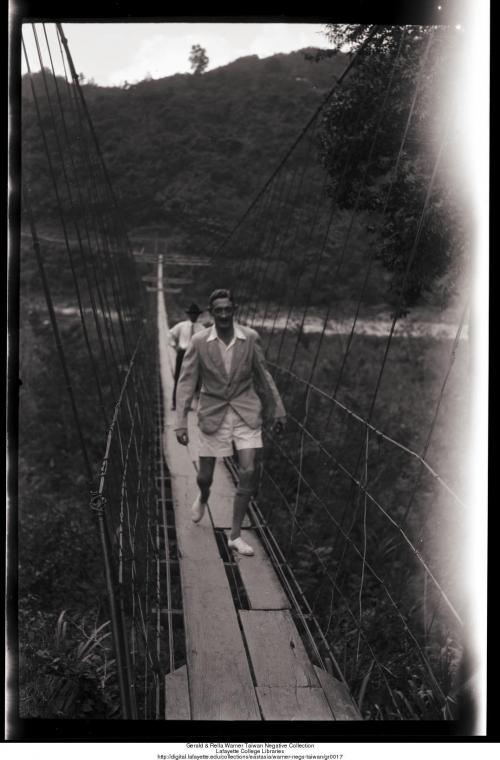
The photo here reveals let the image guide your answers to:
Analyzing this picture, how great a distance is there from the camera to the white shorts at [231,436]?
2.93 metres

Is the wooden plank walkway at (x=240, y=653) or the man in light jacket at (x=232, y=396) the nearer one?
the wooden plank walkway at (x=240, y=653)

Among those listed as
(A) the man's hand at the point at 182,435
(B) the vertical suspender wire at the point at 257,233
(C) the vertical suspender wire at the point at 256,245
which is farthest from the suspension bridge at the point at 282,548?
(C) the vertical suspender wire at the point at 256,245

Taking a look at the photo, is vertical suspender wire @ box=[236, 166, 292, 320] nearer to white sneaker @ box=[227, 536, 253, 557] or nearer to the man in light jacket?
the man in light jacket

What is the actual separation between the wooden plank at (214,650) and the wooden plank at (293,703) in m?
0.03

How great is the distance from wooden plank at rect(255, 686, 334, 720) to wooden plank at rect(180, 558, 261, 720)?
33 mm

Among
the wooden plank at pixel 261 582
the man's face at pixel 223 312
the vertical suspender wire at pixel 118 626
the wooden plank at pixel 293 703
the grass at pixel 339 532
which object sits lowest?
the grass at pixel 339 532

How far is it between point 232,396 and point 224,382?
6 cm

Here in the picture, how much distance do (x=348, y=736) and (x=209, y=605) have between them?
1.04 meters

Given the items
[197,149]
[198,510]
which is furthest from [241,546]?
[197,149]

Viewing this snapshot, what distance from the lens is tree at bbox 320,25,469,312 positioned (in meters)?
4.22

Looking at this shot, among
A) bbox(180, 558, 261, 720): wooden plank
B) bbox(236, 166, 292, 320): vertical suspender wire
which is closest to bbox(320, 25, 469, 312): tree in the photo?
bbox(236, 166, 292, 320): vertical suspender wire

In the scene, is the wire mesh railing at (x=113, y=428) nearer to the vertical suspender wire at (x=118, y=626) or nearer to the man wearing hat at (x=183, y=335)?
the vertical suspender wire at (x=118, y=626)

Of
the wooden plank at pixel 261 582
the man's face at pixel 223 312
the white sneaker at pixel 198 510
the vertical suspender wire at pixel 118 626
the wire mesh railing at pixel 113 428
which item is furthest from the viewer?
the white sneaker at pixel 198 510
